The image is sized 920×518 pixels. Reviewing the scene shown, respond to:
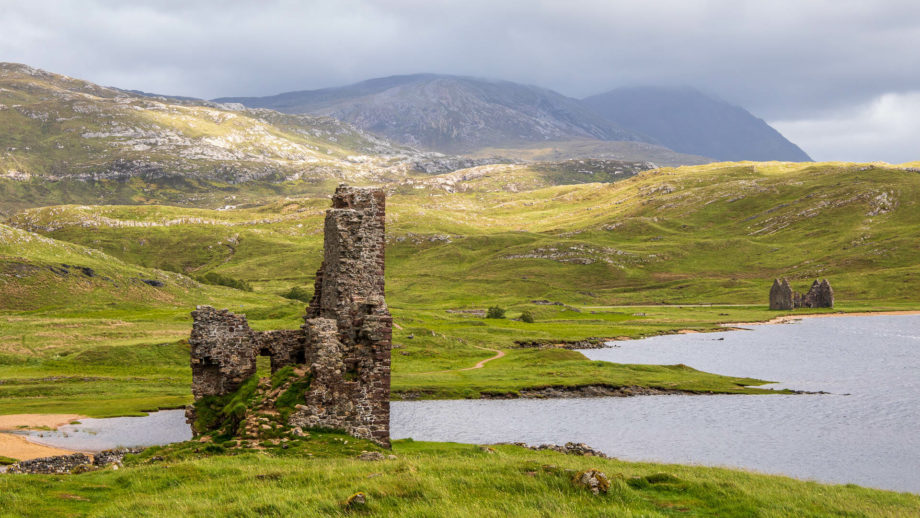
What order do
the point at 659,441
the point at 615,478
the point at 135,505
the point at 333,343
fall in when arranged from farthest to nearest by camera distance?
the point at 659,441 < the point at 333,343 < the point at 615,478 < the point at 135,505

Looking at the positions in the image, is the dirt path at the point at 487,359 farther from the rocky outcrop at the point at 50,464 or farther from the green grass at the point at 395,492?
the green grass at the point at 395,492

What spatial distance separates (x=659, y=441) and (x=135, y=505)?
4324cm

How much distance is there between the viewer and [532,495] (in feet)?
62.4

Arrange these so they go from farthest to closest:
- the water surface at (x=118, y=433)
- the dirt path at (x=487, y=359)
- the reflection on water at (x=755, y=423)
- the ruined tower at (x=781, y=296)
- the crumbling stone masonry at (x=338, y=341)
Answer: the ruined tower at (x=781, y=296)
the dirt path at (x=487, y=359)
the water surface at (x=118, y=433)
the reflection on water at (x=755, y=423)
the crumbling stone masonry at (x=338, y=341)

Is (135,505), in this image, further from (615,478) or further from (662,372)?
(662,372)

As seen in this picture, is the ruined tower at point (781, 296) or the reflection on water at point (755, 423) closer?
the reflection on water at point (755, 423)

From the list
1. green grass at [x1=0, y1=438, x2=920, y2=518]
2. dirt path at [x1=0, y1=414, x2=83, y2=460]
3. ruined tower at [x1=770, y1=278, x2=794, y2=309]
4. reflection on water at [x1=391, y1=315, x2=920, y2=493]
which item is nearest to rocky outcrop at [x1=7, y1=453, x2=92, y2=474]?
dirt path at [x1=0, y1=414, x2=83, y2=460]

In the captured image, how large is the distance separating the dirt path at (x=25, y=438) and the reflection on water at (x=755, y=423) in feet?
79.9

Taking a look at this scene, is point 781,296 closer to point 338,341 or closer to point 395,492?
point 338,341

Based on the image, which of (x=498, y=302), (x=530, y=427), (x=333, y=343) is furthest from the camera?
(x=498, y=302)

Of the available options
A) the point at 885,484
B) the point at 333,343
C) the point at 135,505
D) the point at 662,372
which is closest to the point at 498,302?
the point at 662,372

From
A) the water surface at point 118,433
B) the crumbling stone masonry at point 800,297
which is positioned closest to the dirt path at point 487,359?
the water surface at point 118,433

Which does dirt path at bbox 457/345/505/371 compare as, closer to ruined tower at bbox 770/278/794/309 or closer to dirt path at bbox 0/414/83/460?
dirt path at bbox 0/414/83/460

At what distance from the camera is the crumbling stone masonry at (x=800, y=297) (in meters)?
184
